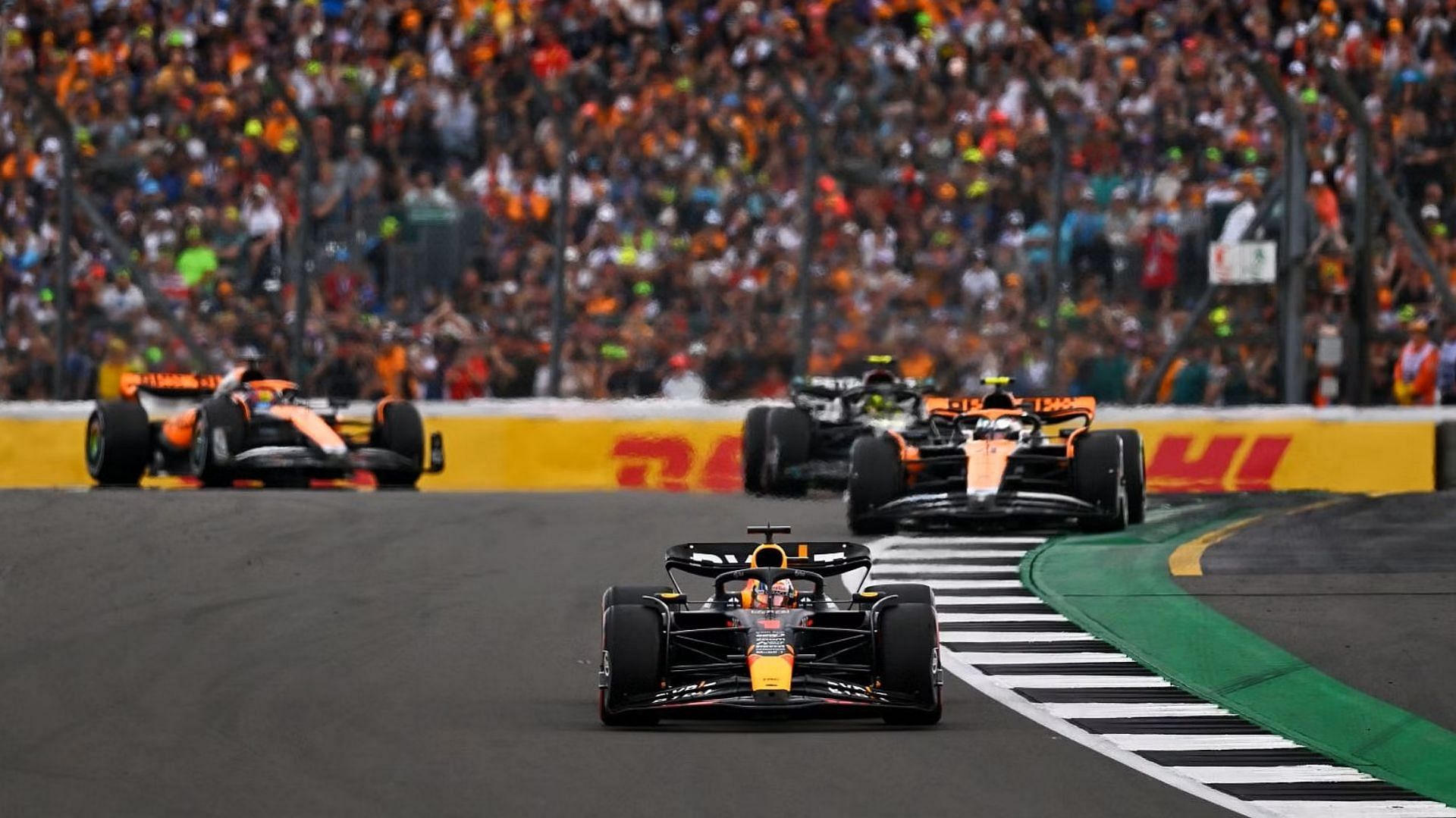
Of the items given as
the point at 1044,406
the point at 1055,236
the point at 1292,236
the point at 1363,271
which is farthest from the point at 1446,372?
the point at 1044,406

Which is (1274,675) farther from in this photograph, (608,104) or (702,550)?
(608,104)

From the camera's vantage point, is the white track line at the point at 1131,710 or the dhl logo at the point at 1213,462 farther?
the dhl logo at the point at 1213,462

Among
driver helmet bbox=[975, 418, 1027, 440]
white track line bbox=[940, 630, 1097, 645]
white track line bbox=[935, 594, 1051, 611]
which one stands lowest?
white track line bbox=[940, 630, 1097, 645]

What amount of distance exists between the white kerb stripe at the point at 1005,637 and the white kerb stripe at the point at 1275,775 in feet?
9.71

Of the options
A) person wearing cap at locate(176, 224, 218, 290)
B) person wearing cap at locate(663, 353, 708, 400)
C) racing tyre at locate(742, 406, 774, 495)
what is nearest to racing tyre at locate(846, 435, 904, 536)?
racing tyre at locate(742, 406, 774, 495)

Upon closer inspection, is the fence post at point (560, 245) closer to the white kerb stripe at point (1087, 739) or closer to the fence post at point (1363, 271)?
the fence post at point (1363, 271)

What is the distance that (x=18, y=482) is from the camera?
20062 millimetres

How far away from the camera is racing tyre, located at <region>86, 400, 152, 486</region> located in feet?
61.3

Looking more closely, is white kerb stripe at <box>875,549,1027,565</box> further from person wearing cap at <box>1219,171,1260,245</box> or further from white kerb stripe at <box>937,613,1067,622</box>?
person wearing cap at <box>1219,171,1260,245</box>

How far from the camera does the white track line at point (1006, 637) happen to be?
1048 cm

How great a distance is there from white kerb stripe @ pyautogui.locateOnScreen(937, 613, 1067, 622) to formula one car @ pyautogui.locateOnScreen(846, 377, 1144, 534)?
3355 mm

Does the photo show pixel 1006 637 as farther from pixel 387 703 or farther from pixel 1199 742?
pixel 387 703

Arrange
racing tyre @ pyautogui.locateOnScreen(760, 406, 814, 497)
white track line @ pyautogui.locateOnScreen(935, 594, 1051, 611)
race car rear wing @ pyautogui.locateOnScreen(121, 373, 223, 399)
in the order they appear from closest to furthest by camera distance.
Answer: white track line @ pyautogui.locateOnScreen(935, 594, 1051, 611), racing tyre @ pyautogui.locateOnScreen(760, 406, 814, 497), race car rear wing @ pyautogui.locateOnScreen(121, 373, 223, 399)

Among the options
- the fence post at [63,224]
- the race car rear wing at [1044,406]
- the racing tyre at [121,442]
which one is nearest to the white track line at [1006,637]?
the race car rear wing at [1044,406]
